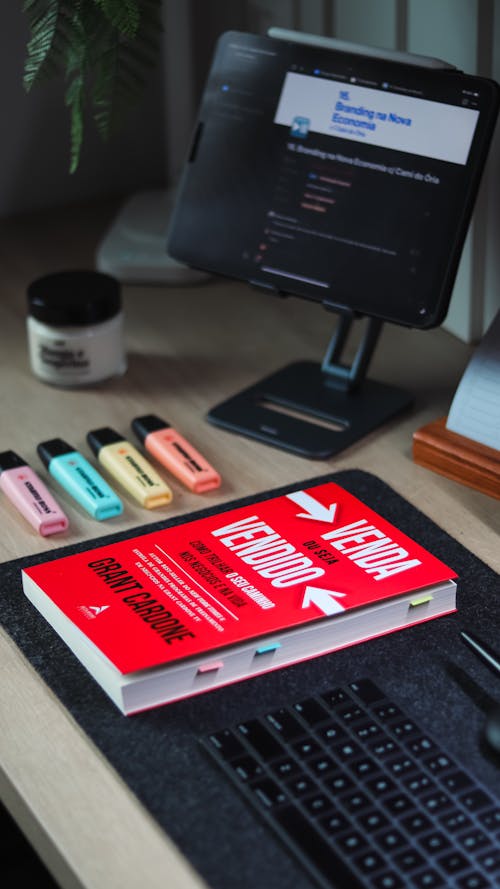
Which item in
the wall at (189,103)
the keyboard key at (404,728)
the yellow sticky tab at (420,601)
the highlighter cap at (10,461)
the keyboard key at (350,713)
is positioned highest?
the wall at (189,103)

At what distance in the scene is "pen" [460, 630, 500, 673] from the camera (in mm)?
825

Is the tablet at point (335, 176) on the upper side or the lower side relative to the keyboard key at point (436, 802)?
upper

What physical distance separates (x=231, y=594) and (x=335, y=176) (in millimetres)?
434

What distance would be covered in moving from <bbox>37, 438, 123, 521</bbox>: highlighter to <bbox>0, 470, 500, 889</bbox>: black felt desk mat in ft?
0.21

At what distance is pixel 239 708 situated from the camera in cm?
80

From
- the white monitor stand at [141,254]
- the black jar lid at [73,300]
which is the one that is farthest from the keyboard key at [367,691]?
the white monitor stand at [141,254]

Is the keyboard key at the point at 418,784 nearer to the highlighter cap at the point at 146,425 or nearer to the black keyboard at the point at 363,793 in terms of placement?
the black keyboard at the point at 363,793

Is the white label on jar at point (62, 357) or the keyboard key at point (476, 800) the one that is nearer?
the keyboard key at point (476, 800)

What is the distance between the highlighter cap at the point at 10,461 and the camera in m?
1.05

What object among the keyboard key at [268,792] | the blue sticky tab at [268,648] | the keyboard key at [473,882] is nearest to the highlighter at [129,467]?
the blue sticky tab at [268,648]

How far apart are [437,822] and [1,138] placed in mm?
1132

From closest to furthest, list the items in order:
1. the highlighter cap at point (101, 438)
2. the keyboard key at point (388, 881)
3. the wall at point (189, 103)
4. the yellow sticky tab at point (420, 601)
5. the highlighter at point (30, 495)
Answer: the keyboard key at point (388, 881) → the yellow sticky tab at point (420, 601) → the highlighter at point (30, 495) → the highlighter cap at point (101, 438) → the wall at point (189, 103)

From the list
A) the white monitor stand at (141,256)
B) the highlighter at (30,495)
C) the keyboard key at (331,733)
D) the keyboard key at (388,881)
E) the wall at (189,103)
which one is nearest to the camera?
the keyboard key at (388,881)

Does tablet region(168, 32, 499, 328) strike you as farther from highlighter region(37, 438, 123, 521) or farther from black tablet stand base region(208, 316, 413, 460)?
highlighter region(37, 438, 123, 521)
